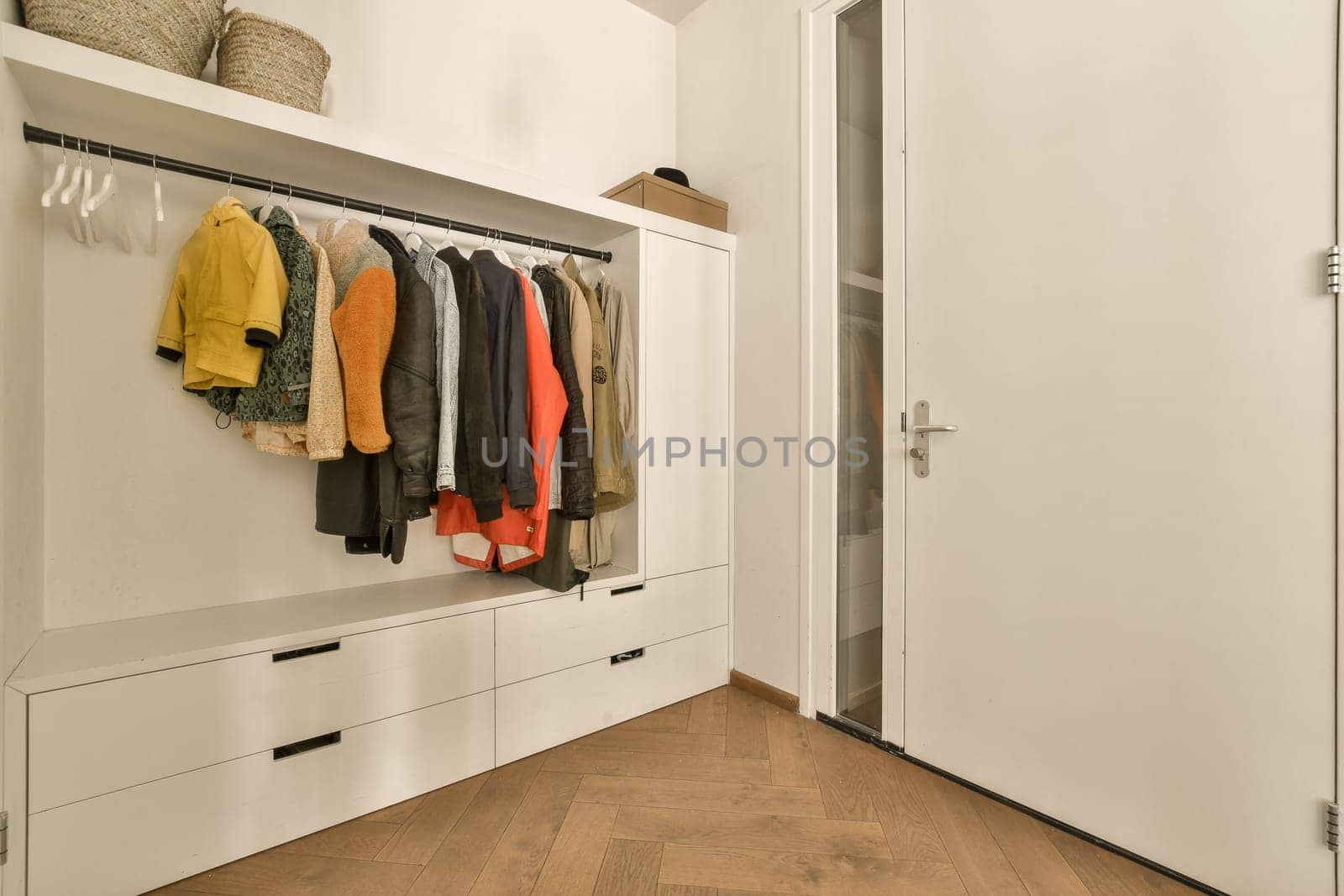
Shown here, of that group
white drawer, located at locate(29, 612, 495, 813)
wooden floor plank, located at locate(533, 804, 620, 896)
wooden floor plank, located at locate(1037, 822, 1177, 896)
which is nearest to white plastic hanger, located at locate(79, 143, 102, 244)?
white drawer, located at locate(29, 612, 495, 813)

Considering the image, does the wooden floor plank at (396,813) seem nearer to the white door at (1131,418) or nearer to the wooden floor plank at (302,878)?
the wooden floor plank at (302,878)

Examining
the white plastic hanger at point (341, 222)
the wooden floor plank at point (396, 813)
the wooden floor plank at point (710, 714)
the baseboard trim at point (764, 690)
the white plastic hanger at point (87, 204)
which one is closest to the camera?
the white plastic hanger at point (87, 204)

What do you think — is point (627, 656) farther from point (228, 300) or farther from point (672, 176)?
point (672, 176)

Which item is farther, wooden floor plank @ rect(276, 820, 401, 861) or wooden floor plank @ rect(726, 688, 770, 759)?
wooden floor plank @ rect(726, 688, 770, 759)

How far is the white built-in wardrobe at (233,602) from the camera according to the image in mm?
1292

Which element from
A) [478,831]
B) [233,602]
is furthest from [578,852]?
[233,602]

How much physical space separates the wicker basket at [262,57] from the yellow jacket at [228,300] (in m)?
0.30

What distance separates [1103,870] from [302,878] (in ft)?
5.95

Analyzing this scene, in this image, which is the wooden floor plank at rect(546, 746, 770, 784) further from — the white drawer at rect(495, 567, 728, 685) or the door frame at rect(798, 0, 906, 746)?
the door frame at rect(798, 0, 906, 746)

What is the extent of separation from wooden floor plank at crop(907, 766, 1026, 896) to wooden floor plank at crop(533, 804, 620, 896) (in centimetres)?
83

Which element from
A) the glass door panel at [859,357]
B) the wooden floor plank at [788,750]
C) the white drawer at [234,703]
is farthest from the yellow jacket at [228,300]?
the wooden floor plank at [788,750]

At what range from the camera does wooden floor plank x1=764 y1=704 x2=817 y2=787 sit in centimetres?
179

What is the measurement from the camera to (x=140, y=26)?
138cm

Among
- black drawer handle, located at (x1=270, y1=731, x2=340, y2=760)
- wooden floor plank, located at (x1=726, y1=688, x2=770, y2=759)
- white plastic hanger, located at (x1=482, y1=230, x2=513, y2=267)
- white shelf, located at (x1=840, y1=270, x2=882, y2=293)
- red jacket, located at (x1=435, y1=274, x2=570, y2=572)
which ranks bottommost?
wooden floor plank, located at (x1=726, y1=688, x2=770, y2=759)
